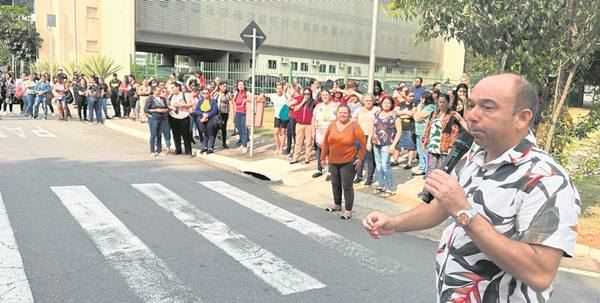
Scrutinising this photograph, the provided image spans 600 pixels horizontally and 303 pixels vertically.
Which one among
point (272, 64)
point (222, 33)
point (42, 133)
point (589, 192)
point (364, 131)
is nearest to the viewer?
point (589, 192)

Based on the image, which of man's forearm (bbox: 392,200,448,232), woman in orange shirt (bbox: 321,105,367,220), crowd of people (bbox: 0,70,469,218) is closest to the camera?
man's forearm (bbox: 392,200,448,232)

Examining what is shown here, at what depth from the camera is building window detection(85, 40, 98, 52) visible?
42.9m

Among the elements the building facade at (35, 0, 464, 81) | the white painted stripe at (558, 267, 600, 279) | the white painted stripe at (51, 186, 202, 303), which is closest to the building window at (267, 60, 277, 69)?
the building facade at (35, 0, 464, 81)

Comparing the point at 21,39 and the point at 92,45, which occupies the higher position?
the point at 21,39

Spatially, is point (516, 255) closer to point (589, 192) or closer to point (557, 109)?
point (557, 109)

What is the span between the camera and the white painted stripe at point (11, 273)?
4270 millimetres

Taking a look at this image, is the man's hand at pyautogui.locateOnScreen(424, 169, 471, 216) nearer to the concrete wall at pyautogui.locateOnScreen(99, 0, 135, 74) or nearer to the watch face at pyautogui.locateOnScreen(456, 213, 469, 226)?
the watch face at pyautogui.locateOnScreen(456, 213, 469, 226)

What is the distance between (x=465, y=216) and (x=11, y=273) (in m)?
4.44

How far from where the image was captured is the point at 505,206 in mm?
1934

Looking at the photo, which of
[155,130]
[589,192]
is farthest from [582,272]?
[155,130]

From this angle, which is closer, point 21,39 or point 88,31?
point 88,31

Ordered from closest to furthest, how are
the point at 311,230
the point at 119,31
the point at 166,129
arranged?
the point at 311,230 → the point at 166,129 → the point at 119,31

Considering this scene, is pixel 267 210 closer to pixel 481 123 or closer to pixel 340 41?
pixel 481 123

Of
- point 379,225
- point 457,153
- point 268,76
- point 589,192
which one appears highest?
point 268,76
